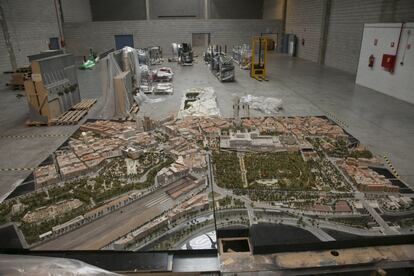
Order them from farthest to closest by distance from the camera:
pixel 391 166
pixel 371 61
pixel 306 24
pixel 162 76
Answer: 1. pixel 306 24
2. pixel 162 76
3. pixel 371 61
4. pixel 391 166

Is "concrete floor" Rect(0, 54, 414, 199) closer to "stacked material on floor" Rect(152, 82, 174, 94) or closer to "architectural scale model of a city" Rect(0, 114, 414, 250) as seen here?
"stacked material on floor" Rect(152, 82, 174, 94)

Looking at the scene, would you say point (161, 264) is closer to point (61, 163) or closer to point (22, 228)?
point (22, 228)

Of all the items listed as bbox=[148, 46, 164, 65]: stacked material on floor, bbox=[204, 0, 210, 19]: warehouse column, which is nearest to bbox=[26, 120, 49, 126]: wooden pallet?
bbox=[148, 46, 164, 65]: stacked material on floor

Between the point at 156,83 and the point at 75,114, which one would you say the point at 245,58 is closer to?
the point at 156,83

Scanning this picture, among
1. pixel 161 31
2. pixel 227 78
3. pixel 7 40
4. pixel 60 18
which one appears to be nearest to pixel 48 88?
pixel 227 78

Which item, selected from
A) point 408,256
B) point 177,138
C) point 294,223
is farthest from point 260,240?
point 177,138

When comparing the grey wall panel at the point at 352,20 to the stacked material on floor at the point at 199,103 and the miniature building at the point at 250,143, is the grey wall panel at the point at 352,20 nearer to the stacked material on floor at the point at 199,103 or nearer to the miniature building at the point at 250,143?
the stacked material on floor at the point at 199,103

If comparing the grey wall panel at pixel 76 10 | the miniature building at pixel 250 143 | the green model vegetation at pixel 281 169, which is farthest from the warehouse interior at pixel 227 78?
the miniature building at pixel 250 143
